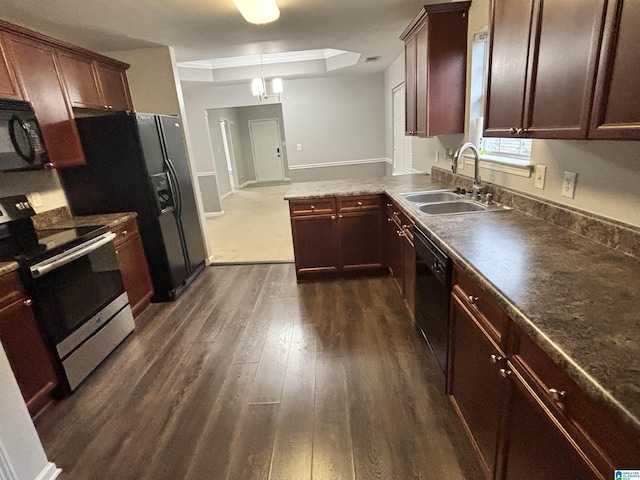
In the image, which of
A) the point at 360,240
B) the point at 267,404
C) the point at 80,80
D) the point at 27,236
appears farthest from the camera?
the point at 360,240

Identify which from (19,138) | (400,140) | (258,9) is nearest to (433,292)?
(258,9)

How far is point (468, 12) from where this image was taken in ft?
7.78

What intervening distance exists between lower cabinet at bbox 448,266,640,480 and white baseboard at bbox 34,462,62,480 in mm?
1867

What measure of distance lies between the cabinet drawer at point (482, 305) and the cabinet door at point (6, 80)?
9.38 feet

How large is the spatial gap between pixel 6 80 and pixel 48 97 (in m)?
0.32

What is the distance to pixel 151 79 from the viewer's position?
11.4ft

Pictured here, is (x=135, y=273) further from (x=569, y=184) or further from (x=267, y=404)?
(x=569, y=184)

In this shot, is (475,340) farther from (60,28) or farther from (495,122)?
(60,28)

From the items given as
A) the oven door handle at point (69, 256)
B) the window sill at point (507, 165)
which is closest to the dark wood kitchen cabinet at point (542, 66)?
the window sill at point (507, 165)

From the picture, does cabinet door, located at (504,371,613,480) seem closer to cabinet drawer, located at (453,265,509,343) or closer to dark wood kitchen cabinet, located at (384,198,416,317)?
cabinet drawer, located at (453,265,509,343)

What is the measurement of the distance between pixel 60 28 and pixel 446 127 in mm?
3183

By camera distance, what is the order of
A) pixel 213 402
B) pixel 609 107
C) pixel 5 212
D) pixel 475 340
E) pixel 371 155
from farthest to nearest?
pixel 371 155
pixel 5 212
pixel 213 402
pixel 475 340
pixel 609 107

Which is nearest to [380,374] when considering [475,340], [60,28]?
[475,340]

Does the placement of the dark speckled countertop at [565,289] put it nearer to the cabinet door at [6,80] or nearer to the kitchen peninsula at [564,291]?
the kitchen peninsula at [564,291]
